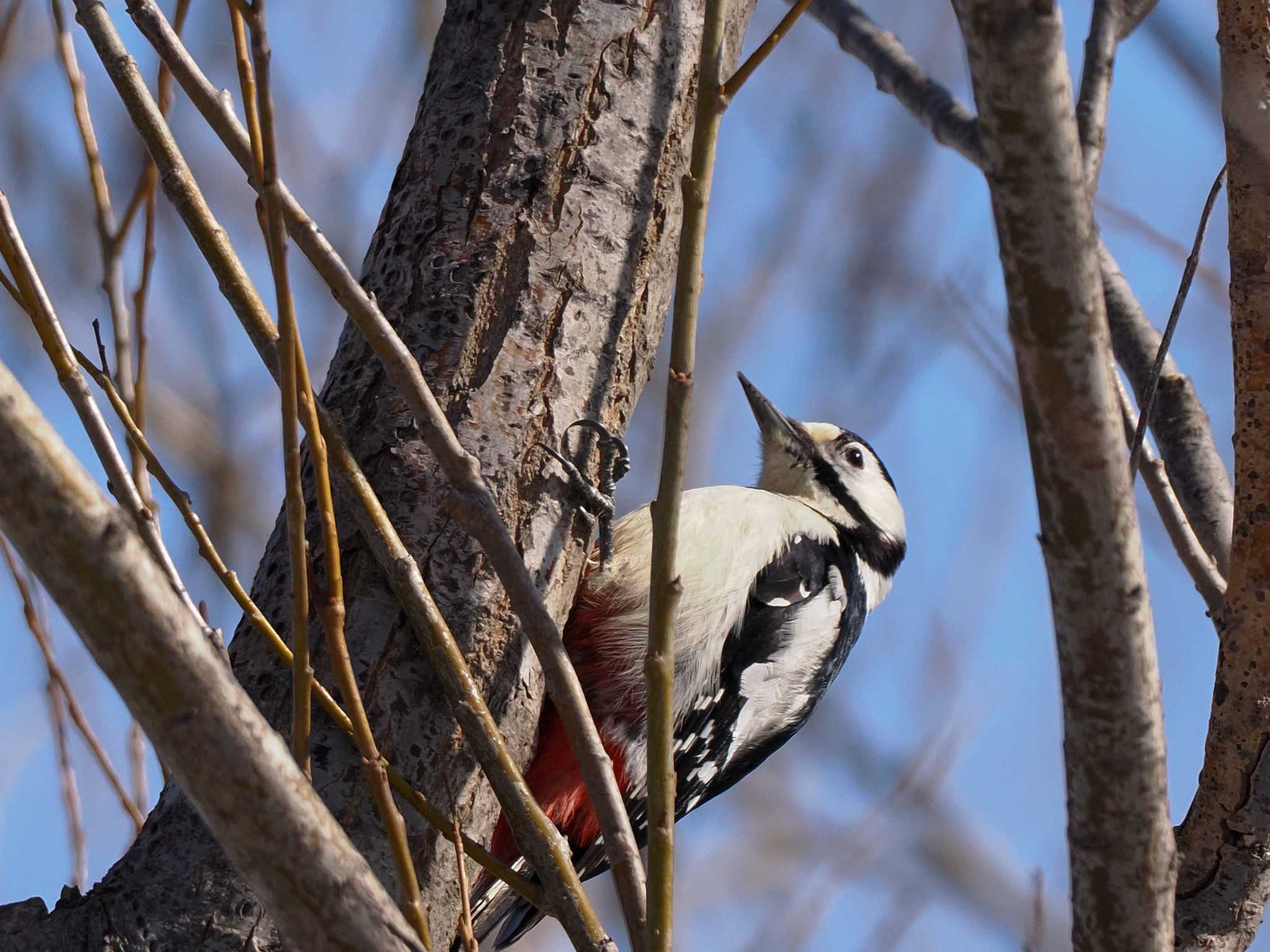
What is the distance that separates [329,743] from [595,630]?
37.3 inches

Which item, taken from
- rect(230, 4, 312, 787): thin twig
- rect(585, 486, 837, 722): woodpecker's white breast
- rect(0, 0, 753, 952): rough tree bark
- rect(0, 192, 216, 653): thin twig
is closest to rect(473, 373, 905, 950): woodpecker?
rect(585, 486, 837, 722): woodpecker's white breast

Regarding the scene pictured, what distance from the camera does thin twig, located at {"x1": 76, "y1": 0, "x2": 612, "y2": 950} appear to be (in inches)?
61.7

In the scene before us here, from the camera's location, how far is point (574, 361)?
6.88ft

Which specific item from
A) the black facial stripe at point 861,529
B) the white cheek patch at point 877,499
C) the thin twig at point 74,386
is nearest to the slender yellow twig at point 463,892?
the thin twig at point 74,386

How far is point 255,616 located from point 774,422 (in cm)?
243

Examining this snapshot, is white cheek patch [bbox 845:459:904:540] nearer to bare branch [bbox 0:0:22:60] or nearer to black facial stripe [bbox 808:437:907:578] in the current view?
black facial stripe [bbox 808:437:907:578]

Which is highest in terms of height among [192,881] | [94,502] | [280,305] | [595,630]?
[595,630]

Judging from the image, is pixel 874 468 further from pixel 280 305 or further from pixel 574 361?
pixel 280 305

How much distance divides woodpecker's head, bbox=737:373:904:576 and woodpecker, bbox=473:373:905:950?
26 centimetres

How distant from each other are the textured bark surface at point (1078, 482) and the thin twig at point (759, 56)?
1.61 ft

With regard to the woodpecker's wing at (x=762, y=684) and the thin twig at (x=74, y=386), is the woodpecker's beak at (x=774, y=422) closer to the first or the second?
the woodpecker's wing at (x=762, y=684)

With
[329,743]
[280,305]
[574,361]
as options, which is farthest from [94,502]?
[574,361]

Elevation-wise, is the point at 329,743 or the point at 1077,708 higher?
the point at 329,743

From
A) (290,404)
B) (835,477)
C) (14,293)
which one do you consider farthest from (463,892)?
(835,477)
